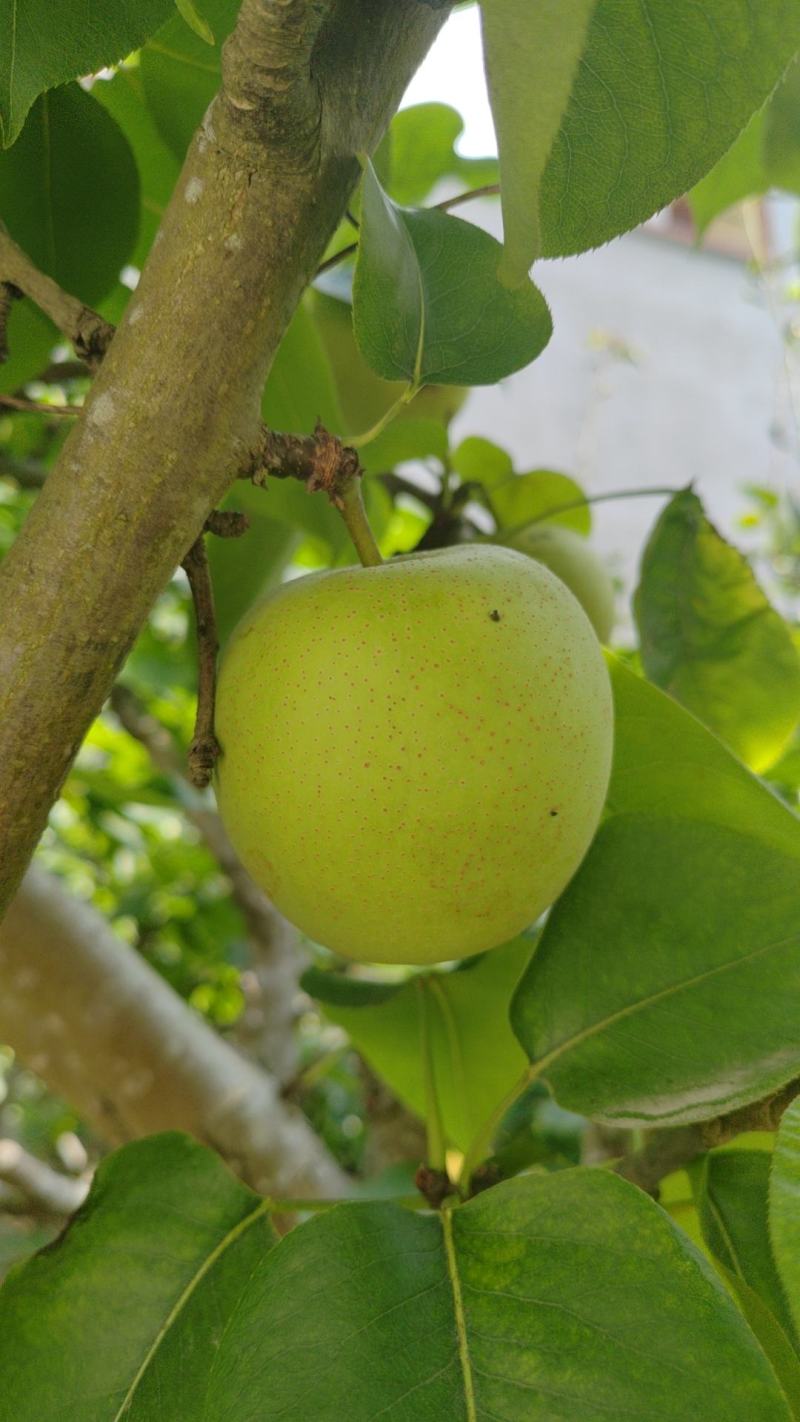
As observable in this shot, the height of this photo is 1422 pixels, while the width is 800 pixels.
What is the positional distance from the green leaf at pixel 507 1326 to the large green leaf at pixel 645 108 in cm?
32

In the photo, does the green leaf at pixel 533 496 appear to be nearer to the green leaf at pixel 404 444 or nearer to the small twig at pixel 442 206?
the green leaf at pixel 404 444

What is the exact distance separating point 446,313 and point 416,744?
175 millimetres

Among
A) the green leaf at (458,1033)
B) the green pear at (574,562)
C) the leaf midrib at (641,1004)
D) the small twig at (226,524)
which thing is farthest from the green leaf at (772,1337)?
the green pear at (574,562)

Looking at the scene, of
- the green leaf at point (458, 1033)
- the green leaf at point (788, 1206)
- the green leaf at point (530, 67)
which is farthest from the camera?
the green leaf at point (458, 1033)

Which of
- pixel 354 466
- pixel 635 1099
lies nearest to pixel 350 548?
pixel 354 466

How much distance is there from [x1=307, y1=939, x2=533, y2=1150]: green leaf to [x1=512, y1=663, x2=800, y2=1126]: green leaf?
13cm

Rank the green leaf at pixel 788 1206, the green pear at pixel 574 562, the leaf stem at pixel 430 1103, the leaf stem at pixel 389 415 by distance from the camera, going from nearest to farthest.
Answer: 1. the green leaf at pixel 788 1206
2. the leaf stem at pixel 389 415
3. the leaf stem at pixel 430 1103
4. the green pear at pixel 574 562

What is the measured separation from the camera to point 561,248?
362 millimetres

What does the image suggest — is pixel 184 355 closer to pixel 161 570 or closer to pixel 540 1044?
pixel 161 570

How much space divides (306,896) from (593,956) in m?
0.14

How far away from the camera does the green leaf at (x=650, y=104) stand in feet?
1.03

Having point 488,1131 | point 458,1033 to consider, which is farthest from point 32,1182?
point 488,1131

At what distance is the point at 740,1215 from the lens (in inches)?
19.5

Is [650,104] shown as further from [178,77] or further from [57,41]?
[178,77]
